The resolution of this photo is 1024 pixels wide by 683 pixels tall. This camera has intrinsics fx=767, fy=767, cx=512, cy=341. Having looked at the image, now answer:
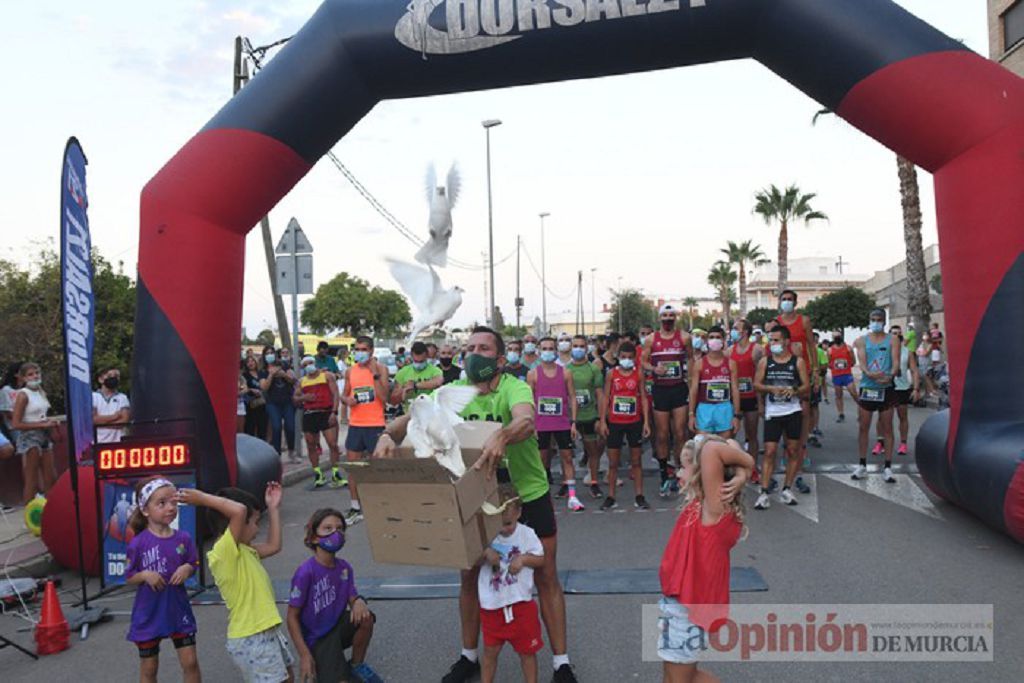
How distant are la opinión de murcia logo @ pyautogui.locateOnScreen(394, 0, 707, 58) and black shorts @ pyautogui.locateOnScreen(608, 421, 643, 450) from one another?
412 cm

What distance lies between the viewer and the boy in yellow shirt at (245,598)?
12.0ft

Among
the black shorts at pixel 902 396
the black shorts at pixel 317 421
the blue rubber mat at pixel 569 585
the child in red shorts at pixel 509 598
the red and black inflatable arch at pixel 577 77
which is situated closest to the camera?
the child in red shorts at pixel 509 598

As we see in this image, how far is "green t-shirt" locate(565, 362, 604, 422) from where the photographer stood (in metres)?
8.97

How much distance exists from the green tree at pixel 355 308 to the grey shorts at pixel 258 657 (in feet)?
195

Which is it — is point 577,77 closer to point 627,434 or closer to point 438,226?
point 438,226

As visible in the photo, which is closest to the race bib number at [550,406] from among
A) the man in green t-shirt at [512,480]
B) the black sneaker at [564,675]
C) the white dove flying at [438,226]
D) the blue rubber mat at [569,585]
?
the blue rubber mat at [569,585]

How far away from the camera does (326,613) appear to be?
3934mm

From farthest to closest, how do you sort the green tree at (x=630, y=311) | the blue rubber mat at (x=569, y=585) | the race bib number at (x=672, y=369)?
the green tree at (x=630, y=311)
the race bib number at (x=672, y=369)
the blue rubber mat at (x=569, y=585)

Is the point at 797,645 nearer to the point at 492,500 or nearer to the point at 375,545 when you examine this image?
the point at 492,500

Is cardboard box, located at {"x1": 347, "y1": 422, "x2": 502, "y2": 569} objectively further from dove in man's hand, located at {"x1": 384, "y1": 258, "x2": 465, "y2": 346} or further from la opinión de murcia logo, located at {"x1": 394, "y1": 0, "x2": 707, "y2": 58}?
la opinión de murcia logo, located at {"x1": 394, "y1": 0, "x2": 707, "y2": 58}

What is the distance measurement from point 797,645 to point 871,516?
3131 millimetres

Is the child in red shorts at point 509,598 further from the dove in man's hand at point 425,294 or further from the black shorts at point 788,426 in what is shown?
the black shorts at point 788,426

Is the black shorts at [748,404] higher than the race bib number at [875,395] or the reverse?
the reverse

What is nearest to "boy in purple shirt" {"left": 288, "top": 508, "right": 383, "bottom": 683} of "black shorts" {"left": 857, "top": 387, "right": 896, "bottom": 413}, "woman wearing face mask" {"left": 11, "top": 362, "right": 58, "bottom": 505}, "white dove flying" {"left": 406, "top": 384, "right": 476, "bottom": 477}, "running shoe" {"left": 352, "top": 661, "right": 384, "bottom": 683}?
"running shoe" {"left": 352, "top": 661, "right": 384, "bottom": 683}
